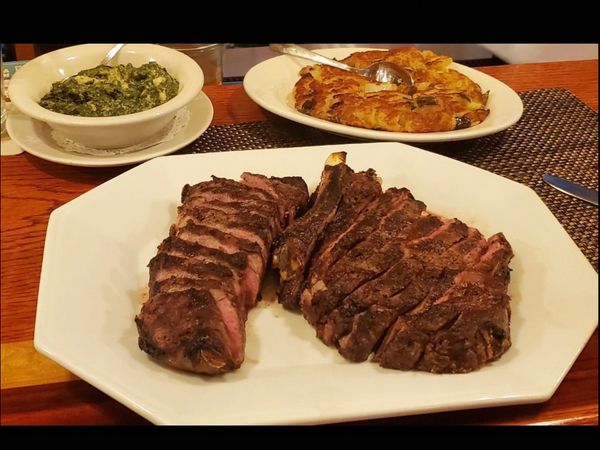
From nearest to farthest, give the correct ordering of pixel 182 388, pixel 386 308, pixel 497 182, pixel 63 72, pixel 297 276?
pixel 182 388 → pixel 386 308 → pixel 297 276 → pixel 497 182 → pixel 63 72

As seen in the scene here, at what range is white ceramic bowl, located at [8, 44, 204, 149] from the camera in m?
2.29

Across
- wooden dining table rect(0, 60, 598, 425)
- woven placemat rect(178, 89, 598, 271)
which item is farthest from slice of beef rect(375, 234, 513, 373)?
woven placemat rect(178, 89, 598, 271)

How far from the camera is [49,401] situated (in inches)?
59.7

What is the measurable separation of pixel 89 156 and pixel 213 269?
3.38 ft

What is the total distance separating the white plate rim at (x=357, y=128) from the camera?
8.34 ft

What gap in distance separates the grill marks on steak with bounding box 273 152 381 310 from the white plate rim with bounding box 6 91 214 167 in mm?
749

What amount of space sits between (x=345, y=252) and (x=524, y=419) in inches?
26.6

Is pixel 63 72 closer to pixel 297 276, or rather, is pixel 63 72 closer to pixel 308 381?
pixel 297 276

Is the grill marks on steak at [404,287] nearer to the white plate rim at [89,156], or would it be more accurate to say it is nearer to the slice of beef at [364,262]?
the slice of beef at [364,262]

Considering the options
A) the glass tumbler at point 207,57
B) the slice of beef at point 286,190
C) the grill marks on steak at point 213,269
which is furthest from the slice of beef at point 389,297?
the glass tumbler at point 207,57

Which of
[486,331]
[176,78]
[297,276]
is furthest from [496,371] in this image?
[176,78]

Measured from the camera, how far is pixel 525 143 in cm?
276

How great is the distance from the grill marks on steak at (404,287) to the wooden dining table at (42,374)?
16 centimetres

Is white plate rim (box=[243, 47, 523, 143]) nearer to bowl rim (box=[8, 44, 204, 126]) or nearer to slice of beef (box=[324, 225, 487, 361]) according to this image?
bowl rim (box=[8, 44, 204, 126])
